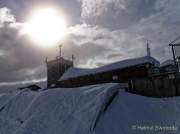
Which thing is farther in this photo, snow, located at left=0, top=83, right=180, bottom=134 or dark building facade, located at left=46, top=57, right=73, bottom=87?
dark building facade, located at left=46, top=57, right=73, bottom=87

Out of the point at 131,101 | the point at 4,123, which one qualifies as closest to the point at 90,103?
the point at 131,101

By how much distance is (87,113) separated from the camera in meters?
5.35

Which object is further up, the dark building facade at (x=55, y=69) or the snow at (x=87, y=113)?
the dark building facade at (x=55, y=69)

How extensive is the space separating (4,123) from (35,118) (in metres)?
1.39

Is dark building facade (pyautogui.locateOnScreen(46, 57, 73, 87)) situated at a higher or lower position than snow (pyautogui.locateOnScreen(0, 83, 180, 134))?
higher

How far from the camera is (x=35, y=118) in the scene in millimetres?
5973

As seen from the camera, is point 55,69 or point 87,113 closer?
point 87,113

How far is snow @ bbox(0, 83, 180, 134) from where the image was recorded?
200 inches

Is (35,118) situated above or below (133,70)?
below

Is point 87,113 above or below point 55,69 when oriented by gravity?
below

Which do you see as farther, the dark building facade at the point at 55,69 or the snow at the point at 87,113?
the dark building facade at the point at 55,69

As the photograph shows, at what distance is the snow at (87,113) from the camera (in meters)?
5.09

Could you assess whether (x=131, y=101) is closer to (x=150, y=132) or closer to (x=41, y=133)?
(x=150, y=132)

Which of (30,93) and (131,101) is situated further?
(30,93)
